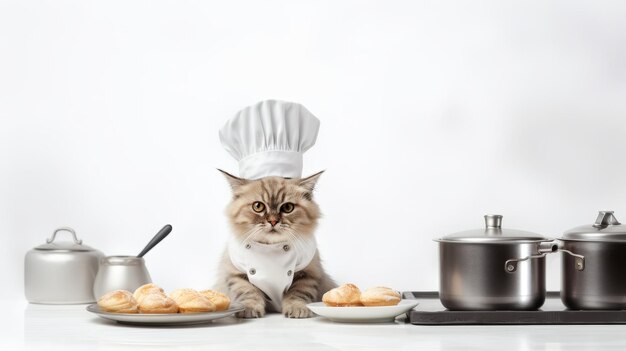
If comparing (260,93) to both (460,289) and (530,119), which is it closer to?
(530,119)

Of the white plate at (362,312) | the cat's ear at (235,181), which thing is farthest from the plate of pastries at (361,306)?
the cat's ear at (235,181)

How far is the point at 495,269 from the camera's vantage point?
1894mm

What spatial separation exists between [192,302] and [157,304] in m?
0.08

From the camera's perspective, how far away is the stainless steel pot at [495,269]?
189 cm

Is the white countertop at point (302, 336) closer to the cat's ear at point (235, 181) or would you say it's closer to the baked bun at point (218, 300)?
the baked bun at point (218, 300)

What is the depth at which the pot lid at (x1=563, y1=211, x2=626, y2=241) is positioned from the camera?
188 cm

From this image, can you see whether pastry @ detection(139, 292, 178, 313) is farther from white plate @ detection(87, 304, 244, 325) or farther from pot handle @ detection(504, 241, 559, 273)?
pot handle @ detection(504, 241, 559, 273)

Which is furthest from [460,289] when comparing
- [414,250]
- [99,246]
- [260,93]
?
[99,246]

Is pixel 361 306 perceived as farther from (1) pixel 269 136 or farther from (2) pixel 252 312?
(1) pixel 269 136

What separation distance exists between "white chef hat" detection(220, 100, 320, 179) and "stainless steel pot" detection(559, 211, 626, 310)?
69 centimetres

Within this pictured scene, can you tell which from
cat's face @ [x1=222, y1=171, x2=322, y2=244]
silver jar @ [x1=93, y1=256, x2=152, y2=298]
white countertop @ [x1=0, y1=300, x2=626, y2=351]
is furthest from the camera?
silver jar @ [x1=93, y1=256, x2=152, y2=298]

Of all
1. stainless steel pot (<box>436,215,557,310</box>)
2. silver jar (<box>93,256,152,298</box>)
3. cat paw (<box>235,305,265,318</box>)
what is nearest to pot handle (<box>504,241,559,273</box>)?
stainless steel pot (<box>436,215,557,310</box>)

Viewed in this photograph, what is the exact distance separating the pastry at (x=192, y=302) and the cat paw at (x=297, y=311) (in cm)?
23

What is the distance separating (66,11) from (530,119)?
5.42 ft
